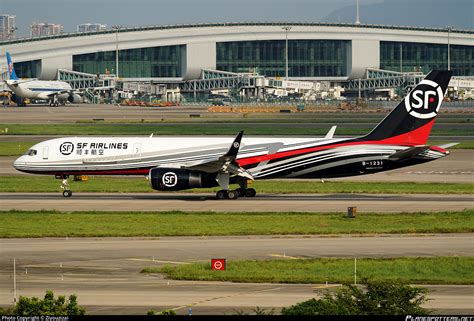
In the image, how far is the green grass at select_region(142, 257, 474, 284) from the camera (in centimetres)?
3738

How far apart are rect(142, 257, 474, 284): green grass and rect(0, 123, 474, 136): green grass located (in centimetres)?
7423

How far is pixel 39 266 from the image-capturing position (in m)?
40.6

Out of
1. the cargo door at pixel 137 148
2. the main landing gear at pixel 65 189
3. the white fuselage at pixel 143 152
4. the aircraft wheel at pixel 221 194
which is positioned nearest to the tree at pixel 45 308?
the white fuselage at pixel 143 152

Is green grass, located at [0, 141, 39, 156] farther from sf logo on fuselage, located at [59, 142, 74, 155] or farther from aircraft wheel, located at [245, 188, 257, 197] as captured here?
aircraft wheel, located at [245, 188, 257, 197]

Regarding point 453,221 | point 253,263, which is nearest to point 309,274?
point 253,263

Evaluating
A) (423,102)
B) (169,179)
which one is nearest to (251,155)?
(169,179)

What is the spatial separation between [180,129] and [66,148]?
5768 cm

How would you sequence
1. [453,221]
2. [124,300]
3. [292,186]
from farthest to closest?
1. [292,186]
2. [453,221]
3. [124,300]

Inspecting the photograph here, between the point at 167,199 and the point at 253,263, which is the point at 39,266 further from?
the point at 167,199

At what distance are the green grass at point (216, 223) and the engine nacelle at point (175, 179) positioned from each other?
5.62m

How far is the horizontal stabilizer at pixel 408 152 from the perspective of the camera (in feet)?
205

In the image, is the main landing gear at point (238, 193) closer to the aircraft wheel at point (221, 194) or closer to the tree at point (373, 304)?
the aircraft wheel at point (221, 194)

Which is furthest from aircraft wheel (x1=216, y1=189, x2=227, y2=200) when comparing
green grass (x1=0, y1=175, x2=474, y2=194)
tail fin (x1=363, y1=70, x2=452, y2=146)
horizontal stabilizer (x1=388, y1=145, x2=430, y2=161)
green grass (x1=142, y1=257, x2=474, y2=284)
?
green grass (x1=142, y1=257, x2=474, y2=284)

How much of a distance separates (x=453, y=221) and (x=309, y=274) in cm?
1657
